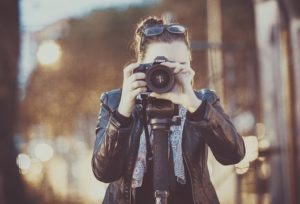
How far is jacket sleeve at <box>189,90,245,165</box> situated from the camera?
230 cm

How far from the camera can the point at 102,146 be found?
7.70 ft

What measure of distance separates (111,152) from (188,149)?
0.28 m

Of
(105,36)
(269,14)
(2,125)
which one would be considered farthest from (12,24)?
(105,36)

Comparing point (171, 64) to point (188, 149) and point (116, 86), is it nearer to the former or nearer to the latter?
point (188, 149)

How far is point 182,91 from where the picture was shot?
229cm

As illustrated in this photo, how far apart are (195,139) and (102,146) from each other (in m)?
0.34

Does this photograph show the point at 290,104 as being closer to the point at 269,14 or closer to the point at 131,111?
the point at 269,14

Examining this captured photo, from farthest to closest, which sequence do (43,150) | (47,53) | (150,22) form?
(43,150) → (47,53) → (150,22)

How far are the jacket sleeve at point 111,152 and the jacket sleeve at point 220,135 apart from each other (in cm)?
25

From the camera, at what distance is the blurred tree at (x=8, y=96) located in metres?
8.59

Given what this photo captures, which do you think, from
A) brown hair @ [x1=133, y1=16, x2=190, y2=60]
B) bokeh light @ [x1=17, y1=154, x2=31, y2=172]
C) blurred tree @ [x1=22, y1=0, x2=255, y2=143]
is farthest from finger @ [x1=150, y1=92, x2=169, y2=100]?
blurred tree @ [x1=22, y1=0, x2=255, y2=143]

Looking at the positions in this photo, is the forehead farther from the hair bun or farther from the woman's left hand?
the hair bun

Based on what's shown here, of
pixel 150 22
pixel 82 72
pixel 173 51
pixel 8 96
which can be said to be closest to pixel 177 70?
pixel 173 51

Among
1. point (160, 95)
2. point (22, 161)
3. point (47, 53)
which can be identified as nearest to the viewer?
point (160, 95)
